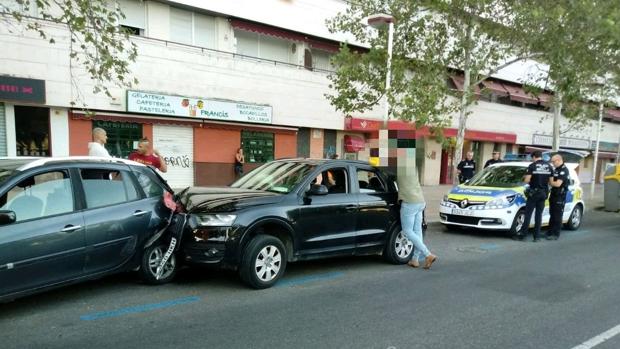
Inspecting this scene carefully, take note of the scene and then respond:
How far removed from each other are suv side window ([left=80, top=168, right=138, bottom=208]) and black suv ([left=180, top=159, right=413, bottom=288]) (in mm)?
718

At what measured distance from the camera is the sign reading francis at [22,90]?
1177 cm

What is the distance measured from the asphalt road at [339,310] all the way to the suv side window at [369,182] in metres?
1.14

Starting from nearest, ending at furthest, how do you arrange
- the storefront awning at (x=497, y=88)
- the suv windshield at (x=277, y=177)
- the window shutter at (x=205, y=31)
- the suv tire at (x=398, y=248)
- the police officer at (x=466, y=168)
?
the suv windshield at (x=277, y=177) → the suv tire at (x=398, y=248) → the police officer at (x=466, y=168) → the window shutter at (x=205, y=31) → the storefront awning at (x=497, y=88)

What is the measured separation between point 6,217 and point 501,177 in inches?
378

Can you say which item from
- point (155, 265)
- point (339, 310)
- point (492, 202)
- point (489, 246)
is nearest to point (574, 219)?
point (492, 202)

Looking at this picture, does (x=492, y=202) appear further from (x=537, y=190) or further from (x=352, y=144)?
(x=352, y=144)

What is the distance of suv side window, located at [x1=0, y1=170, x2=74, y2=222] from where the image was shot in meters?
4.25

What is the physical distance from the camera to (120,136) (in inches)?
559

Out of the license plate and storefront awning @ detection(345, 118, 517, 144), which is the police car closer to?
the license plate

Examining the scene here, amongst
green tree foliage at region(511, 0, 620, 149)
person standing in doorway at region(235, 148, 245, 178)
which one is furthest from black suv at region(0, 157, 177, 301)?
person standing in doorway at region(235, 148, 245, 178)

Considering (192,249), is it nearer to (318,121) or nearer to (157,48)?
(157,48)

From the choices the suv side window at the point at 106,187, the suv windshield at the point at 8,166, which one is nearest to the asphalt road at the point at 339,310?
the suv side window at the point at 106,187

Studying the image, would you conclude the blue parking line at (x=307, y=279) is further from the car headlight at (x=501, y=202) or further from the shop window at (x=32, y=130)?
the shop window at (x=32, y=130)

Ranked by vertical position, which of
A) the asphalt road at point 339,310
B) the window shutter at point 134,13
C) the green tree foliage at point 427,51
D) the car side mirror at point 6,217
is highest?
the window shutter at point 134,13
